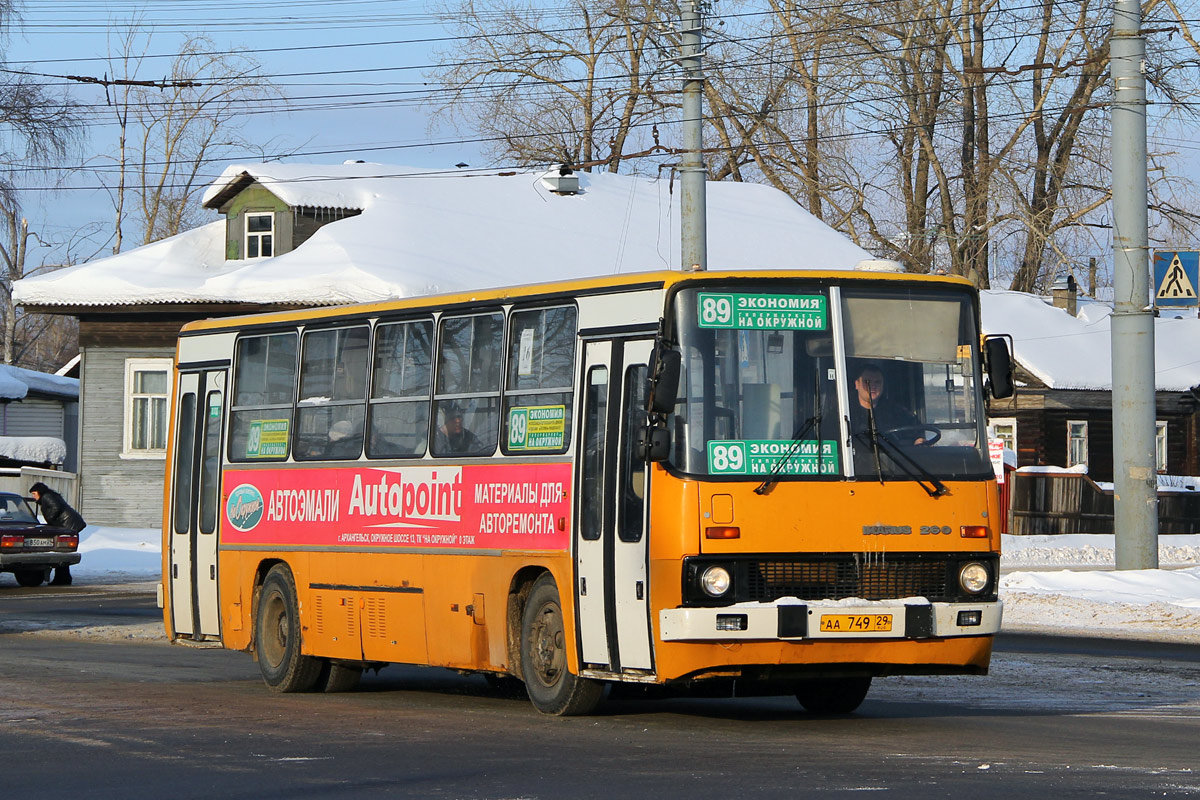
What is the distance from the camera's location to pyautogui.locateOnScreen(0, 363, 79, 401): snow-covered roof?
188ft

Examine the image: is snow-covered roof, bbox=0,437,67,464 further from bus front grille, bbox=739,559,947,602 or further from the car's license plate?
the car's license plate

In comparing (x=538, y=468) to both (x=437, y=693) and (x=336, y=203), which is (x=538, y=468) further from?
(x=336, y=203)

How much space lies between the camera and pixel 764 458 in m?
11.3

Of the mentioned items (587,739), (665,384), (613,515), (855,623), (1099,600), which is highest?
(665,384)

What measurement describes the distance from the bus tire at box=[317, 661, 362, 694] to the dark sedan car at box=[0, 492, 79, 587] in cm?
1643

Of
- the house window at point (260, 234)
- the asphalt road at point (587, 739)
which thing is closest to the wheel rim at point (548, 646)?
the asphalt road at point (587, 739)

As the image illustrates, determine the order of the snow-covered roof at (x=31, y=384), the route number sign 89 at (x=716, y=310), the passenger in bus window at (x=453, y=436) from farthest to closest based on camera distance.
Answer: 1. the snow-covered roof at (x=31, y=384)
2. the passenger in bus window at (x=453, y=436)
3. the route number sign 89 at (x=716, y=310)

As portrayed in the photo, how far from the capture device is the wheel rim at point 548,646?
1211 centimetres

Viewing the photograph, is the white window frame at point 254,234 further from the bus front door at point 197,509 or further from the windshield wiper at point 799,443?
the windshield wiper at point 799,443

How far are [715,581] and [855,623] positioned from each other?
0.84 m

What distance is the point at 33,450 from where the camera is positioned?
5344 cm

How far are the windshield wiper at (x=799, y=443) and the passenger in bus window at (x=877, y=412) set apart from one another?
0.21 m

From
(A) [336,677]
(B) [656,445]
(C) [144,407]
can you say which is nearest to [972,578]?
(B) [656,445]

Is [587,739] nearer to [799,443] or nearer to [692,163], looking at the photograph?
[799,443]
